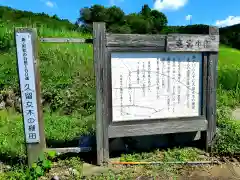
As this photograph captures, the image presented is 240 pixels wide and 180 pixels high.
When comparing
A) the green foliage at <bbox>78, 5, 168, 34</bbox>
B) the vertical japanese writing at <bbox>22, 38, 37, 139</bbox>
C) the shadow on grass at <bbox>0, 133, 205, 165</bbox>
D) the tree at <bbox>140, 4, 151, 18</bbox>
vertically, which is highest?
the tree at <bbox>140, 4, 151, 18</bbox>

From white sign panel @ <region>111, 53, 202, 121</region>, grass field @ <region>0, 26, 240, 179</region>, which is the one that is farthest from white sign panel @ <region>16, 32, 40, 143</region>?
white sign panel @ <region>111, 53, 202, 121</region>

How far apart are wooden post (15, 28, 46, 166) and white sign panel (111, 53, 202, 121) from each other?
842 millimetres

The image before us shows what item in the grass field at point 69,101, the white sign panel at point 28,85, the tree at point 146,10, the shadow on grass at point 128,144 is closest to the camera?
the white sign panel at point 28,85

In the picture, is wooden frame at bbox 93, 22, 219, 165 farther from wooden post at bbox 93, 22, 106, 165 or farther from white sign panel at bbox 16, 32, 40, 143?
white sign panel at bbox 16, 32, 40, 143

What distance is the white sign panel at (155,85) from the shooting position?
3516 mm

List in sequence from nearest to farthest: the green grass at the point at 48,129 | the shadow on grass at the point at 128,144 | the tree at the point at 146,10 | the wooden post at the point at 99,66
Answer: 1. the wooden post at the point at 99,66
2. the shadow on grass at the point at 128,144
3. the green grass at the point at 48,129
4. the tree at the point at 146,10

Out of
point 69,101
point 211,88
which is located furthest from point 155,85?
point 69,101

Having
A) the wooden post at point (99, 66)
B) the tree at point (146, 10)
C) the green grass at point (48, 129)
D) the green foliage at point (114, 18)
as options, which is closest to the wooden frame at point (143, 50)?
the wooden post at point (99, 66)

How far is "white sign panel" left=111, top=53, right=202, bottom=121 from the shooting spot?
352 cm

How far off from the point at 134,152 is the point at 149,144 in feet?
0.94

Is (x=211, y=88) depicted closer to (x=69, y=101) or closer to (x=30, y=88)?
(x=30, y=88)

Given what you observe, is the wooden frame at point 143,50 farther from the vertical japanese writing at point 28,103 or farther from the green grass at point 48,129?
the green grass at point 48,129

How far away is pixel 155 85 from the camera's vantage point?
12.0 feet

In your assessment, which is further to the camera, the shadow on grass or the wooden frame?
the shadow on grass
